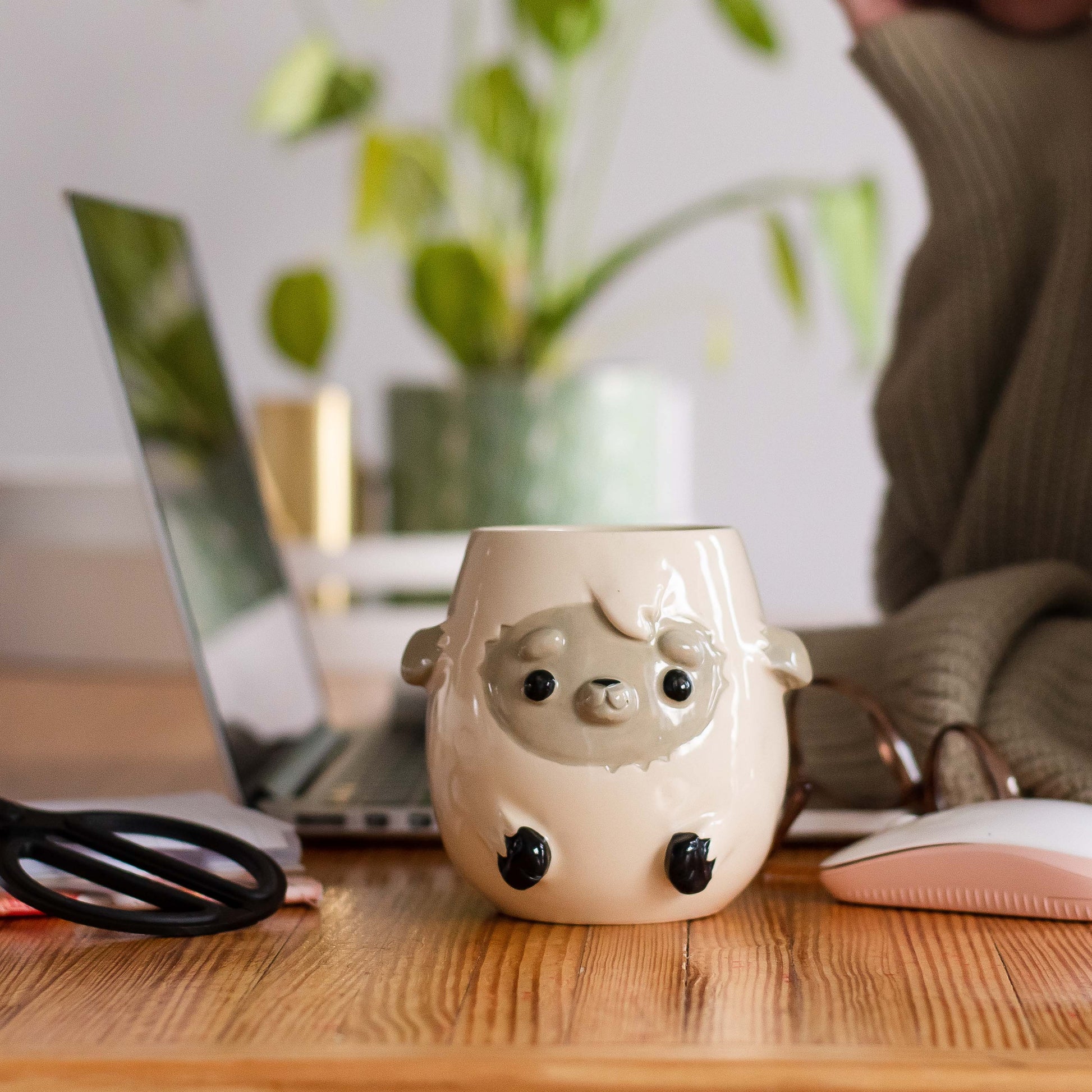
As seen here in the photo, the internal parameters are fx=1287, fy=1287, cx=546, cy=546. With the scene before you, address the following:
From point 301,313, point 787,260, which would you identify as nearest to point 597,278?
point 787,260

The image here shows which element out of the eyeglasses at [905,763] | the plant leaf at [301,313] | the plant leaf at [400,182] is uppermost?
the eyeglasses at [905,763]

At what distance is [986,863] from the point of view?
1.27ft

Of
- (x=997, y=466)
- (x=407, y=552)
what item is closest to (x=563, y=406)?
(x=407, y=552)

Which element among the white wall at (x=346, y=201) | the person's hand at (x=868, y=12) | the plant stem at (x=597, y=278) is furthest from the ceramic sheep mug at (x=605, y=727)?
the white wall at (x=346, y=201)

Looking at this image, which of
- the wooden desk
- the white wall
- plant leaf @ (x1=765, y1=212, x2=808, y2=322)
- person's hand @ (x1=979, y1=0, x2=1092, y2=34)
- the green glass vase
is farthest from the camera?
the white wall

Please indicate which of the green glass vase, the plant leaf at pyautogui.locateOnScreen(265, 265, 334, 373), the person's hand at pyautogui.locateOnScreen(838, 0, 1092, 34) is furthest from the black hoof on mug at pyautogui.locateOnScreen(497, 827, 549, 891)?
the plant leaf at pyautogui.locateOnScreen(265, 265, 334, 373)

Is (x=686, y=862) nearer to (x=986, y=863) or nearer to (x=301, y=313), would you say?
(x=986, y=863)

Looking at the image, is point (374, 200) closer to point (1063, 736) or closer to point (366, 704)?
point (366, 704)

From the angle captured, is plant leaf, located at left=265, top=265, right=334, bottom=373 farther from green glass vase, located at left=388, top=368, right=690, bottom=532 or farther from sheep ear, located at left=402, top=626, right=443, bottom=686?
sheep ear, located at left=402, top=626, right=443, bottom=686

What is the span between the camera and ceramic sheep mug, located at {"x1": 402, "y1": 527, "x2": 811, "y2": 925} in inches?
14.6

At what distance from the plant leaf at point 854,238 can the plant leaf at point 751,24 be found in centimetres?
16

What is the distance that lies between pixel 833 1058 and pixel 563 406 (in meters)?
1.03

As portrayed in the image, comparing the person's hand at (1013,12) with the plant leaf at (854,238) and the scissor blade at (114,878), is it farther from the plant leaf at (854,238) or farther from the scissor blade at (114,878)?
the plant leaf at (854,238)

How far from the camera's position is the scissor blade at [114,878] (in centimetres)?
37
